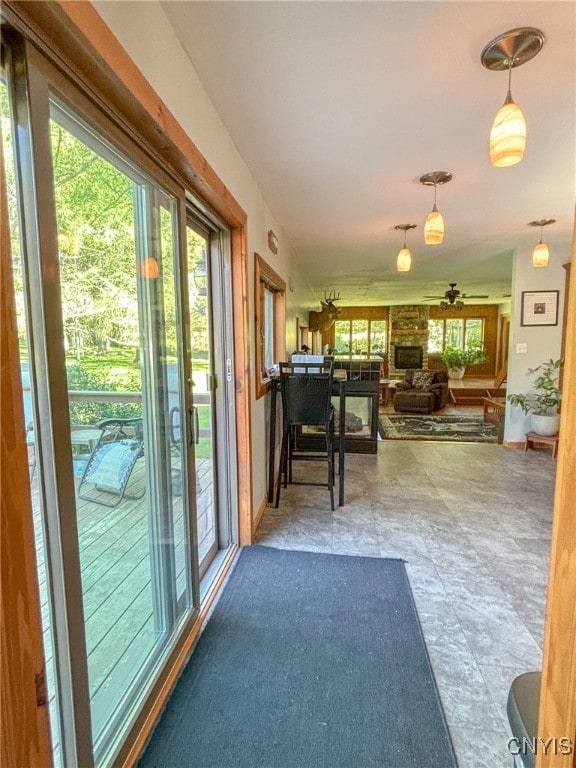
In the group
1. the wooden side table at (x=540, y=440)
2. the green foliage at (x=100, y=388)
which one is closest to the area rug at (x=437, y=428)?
the wooden side table at (x=540, y=440)

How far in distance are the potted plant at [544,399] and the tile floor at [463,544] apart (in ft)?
1.18

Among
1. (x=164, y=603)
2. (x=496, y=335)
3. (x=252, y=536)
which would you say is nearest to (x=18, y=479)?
(x=164, y=603)

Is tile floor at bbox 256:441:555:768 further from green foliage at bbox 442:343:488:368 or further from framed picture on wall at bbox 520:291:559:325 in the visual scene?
green foliage at bbox 442:343:488:368

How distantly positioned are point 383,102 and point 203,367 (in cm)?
159

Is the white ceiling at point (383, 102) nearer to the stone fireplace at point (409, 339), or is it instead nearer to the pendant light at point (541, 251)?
the pendant light at point (541, 251)

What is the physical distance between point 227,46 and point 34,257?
3.78ft

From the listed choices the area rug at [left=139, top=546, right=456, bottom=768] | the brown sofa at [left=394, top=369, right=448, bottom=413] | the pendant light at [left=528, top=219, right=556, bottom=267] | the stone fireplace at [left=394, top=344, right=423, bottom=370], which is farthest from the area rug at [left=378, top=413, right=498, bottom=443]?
the stone fireplace at [left=394, top=344, right=423, bottom=370]

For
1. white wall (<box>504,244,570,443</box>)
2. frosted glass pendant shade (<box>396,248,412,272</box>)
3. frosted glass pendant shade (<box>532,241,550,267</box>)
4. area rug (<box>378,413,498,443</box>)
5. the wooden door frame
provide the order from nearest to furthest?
the wooden door frame, frosted glass pendant shade (<box>396,248,412,272</box>), frosted glass pendant shade (<box>532,241,550,267</box>), white wall (<box>504,244,570,443</box>), area rug (<box>378,413,498,443</box>)

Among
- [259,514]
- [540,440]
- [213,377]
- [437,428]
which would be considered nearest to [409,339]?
[437,428]

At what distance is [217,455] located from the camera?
2400 mm

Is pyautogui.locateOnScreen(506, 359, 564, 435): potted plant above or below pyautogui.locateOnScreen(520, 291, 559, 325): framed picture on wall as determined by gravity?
below

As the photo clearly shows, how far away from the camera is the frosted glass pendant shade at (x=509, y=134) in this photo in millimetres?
1399

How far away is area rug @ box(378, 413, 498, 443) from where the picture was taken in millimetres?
5623

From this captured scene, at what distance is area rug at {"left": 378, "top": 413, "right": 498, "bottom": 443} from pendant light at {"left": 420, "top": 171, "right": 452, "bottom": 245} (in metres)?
3.54
